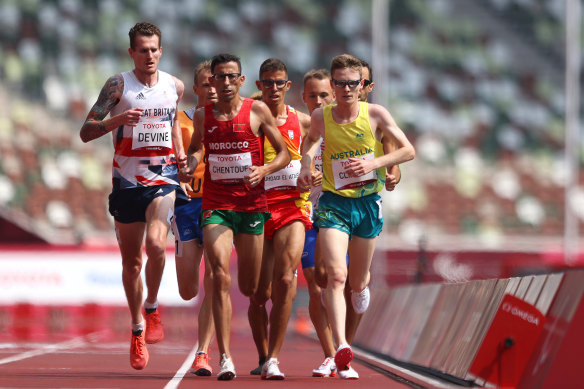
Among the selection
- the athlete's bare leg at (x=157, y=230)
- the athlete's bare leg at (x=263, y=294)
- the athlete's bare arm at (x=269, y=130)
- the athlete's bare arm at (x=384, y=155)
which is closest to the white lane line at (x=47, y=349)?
the athlete's bare leg at (x=157, y=230)

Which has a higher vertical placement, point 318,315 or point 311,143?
point 311,143

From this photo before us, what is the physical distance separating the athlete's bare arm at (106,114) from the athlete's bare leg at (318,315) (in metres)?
2.63

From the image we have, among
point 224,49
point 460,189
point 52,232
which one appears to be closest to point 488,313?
point 52,232

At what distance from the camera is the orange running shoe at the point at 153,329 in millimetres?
10758

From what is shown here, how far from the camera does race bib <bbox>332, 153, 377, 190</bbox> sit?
10688mm

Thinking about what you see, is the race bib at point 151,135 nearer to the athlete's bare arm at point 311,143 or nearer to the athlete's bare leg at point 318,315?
the athlete's bare arm at point 311,143

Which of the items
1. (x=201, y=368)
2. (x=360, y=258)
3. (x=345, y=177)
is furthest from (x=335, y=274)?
(x=201, y=368)

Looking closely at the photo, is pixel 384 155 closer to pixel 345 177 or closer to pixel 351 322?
pixel 345 177

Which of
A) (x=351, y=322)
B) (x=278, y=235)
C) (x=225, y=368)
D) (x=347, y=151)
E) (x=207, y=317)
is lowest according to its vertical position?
(x=225, y=368)

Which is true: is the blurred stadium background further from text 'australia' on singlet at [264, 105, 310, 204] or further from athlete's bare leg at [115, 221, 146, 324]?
athlete's bare leg at [115, 221, 146, 324]

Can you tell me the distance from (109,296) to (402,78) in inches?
568

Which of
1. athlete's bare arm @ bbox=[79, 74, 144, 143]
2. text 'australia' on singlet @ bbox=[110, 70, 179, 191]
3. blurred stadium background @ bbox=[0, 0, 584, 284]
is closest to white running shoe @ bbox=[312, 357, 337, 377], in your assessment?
A: text 'australia' on singlet @ bbox=[110, 70, 179, 191]

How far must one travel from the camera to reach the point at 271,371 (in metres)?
10.1

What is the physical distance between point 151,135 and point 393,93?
27453mm
